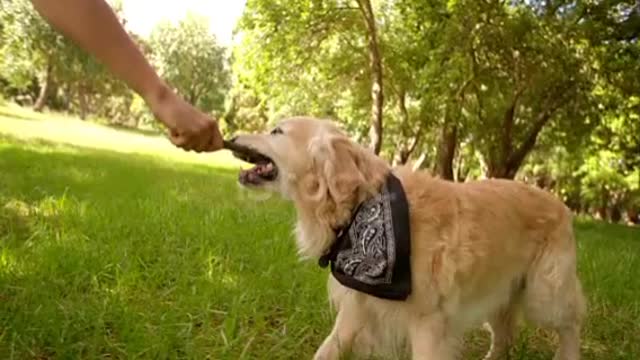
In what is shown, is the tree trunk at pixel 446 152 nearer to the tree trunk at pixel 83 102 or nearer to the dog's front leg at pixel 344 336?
the dog's front leg at pixel 344 336

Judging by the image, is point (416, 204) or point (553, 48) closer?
point (416, 204)

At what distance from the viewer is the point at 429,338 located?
11.0 ft

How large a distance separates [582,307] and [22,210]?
5446 millimetres

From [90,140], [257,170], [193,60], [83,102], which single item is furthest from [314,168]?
[83,102]

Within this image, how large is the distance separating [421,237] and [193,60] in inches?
2497

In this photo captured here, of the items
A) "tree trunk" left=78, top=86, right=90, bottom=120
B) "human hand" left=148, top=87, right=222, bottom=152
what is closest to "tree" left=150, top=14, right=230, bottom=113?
"tree trunk" left=78, top=86, right=90, bottom=120

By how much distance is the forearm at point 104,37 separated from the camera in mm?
2248

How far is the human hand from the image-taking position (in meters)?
2.51

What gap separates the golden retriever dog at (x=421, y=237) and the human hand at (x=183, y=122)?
0.72 m

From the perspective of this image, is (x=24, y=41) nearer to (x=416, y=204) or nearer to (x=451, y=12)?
(x=451, y=12)

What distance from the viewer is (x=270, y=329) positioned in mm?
4156

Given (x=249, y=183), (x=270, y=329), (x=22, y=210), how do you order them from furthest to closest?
(x=22, y=210), (x=270, y=329), (x=249, y=183)

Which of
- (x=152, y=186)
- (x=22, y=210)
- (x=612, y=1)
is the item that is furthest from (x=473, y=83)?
(x=22, y=210)

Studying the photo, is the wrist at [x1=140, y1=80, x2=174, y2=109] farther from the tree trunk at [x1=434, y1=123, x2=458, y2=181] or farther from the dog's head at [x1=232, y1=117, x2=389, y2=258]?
the tree trunk at [x1=434, y1=123, x2=458, y2=181]
